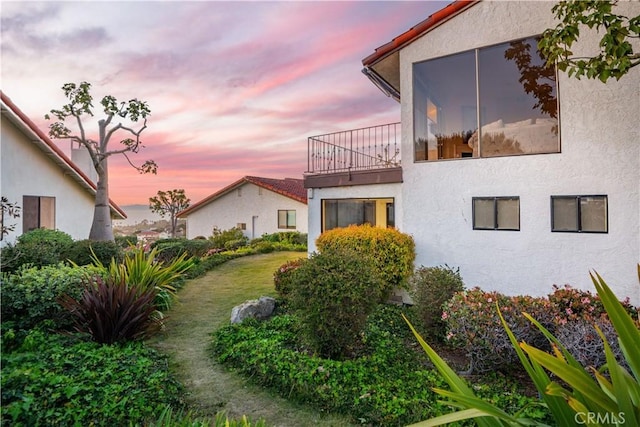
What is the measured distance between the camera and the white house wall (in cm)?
671

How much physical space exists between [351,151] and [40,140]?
11.6 m

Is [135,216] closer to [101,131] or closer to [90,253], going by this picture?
[101,131]

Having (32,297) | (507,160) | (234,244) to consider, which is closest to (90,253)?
(32,297)

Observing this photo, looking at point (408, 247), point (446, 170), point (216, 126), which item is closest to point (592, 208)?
point (446, 170)

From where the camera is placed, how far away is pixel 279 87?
11.4 meters

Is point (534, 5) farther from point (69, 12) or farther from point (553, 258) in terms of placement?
point (69, 12)

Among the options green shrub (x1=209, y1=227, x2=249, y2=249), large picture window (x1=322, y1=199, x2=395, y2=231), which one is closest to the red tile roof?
large picture window (x1=322, y1=199, x2=395, y2=231)

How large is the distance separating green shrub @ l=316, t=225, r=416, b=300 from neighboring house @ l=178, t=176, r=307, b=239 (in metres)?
14.0

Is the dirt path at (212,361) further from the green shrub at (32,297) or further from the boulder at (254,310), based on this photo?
the green shrub at (32,297)

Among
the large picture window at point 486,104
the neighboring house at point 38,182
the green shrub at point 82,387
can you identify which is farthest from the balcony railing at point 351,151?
the neighboring house at point 38,182

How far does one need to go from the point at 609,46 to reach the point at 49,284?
9.90 meters

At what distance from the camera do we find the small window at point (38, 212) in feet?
45.2

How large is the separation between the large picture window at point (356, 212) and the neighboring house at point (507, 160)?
6 centimetres

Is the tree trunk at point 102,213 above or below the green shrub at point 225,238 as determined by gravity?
above
